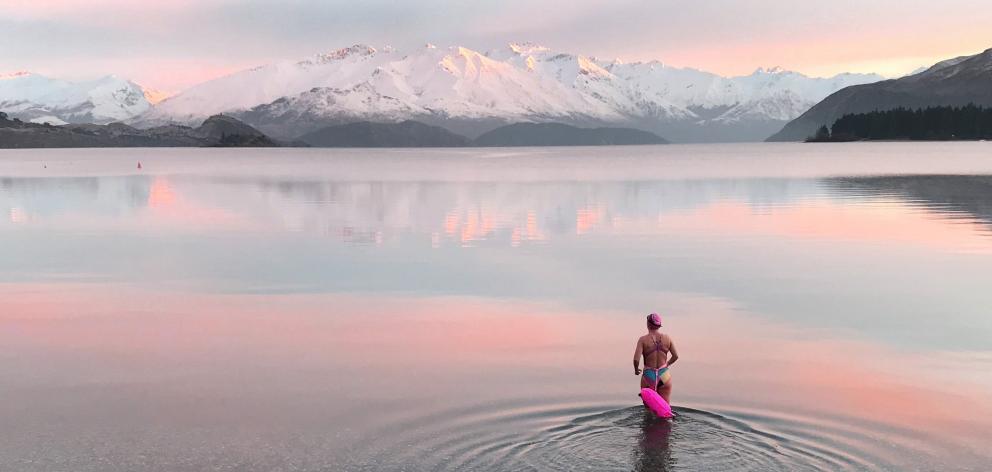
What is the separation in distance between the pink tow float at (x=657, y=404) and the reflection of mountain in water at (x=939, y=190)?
4751 centimetres

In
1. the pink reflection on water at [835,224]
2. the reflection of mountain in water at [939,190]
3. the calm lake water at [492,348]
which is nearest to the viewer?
the calm lake water at [492,348]

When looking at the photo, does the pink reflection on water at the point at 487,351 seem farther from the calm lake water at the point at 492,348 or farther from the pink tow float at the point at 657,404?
the pink tow float at the point at 657,404

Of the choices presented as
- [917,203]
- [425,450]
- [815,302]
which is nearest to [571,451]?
[425,450]

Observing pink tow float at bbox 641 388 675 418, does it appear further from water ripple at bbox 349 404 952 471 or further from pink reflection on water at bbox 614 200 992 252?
pink reflection on water at bbox 614 200 992 252

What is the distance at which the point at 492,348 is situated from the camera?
27.8 metres

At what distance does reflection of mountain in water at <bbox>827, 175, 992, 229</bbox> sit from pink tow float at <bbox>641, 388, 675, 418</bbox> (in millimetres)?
47508

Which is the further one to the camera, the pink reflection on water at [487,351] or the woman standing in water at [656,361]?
the pink reflection on water at [487,351]

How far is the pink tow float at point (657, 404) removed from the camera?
816 inches

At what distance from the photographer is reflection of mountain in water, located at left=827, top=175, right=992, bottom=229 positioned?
73.3m

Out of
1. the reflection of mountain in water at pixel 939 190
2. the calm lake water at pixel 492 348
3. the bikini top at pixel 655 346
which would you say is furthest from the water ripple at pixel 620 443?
the reflection of mountain in water at pixel 939 190

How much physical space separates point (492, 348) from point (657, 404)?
25.8ft

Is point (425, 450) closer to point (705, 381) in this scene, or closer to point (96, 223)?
point (705, 381)

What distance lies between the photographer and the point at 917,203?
81.4m

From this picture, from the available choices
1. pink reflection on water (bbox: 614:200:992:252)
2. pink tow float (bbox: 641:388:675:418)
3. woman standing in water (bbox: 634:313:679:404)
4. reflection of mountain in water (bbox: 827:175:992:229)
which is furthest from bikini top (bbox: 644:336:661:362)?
reflection of mountain in water (bbox: 827:175:992:229)
